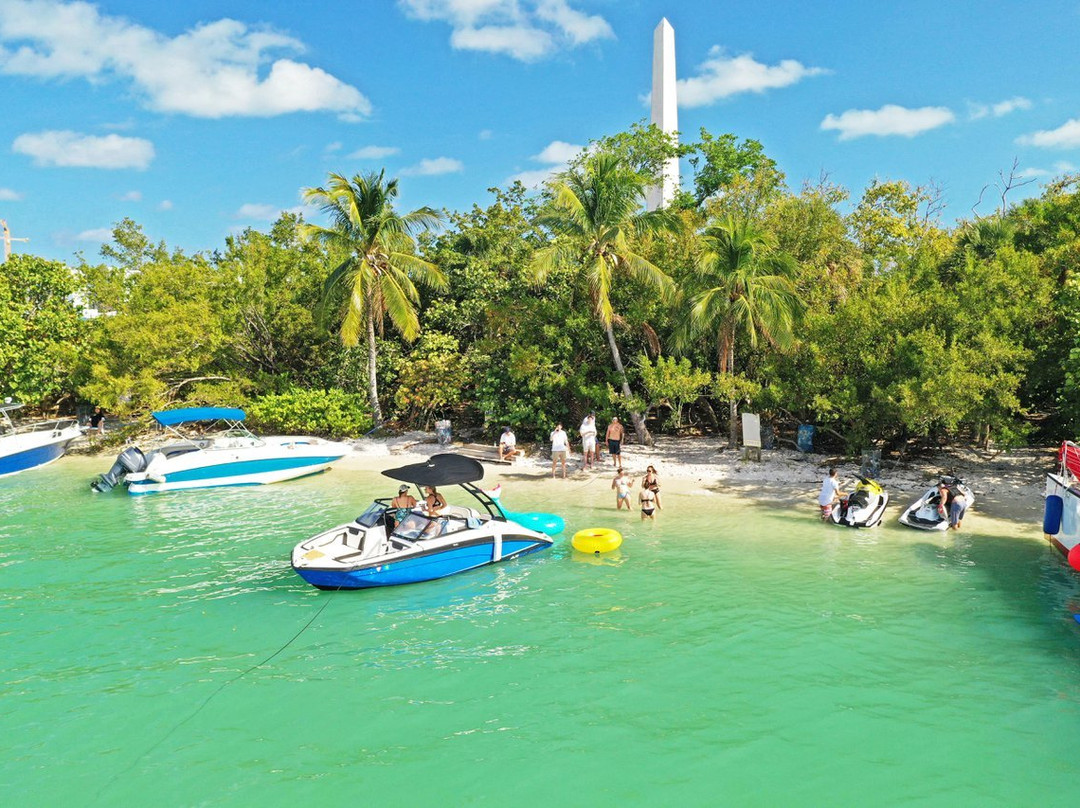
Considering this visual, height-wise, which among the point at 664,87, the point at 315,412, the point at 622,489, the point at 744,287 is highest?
the point at 664,87

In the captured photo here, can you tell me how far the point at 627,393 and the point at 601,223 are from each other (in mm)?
5690

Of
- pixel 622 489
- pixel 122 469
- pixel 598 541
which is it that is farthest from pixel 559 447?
pixel 122 469

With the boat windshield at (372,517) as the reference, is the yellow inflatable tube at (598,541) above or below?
below

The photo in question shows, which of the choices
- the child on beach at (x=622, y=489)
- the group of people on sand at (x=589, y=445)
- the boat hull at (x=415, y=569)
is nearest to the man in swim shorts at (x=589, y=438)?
the group of people on sand at (x=589, y=445)

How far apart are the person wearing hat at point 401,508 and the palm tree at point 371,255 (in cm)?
1464

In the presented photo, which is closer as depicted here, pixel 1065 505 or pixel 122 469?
pixel 1065 505

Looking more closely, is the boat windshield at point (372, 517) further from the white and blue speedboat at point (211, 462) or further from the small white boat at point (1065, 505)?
the small white boat at point (1065, 505)

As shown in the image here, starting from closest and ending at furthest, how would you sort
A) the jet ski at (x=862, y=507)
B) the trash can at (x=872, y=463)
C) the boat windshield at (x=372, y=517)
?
the boat windshield at (x=372, y=517) → the jet ski at (x=862, y=507) → the trash can at (x=872, y=463)

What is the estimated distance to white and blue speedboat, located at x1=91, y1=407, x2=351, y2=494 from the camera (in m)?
20.7

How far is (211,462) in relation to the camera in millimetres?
21172

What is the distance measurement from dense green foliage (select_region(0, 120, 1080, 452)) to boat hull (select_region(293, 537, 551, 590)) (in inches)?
394

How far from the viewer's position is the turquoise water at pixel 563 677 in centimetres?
688

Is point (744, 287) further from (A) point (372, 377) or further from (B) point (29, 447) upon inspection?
(B) point (29, 447)

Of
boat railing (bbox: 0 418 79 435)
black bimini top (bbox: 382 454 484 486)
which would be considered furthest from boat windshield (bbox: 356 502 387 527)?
boat railing (bbox: 0 418 79 435)
